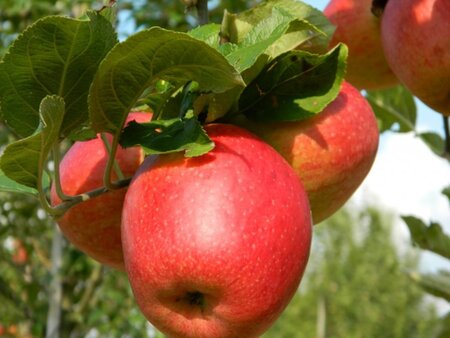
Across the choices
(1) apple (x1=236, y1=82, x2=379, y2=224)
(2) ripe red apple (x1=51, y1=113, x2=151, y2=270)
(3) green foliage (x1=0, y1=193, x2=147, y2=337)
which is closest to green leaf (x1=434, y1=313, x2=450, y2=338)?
(1) apple (x1=236, y1=82, x2=379, y2=224)

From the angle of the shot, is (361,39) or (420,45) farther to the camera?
(361,39)

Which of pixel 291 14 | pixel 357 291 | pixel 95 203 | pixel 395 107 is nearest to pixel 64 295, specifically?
pixel 395 107

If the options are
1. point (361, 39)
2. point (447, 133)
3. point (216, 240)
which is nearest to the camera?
point (216, 240)

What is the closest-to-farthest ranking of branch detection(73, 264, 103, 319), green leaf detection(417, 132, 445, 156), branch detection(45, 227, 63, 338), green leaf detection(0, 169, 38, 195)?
1. green leaf detection(0, 169, 38, 195)
2. green leaf detection(417, 132, 445, 156)
3. branch detection(45, 227, 63, 338)
4. branch detection(73, 264, 103, 319)

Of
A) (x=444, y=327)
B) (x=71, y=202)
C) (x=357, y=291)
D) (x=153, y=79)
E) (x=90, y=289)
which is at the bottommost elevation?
(x=357, y=291)

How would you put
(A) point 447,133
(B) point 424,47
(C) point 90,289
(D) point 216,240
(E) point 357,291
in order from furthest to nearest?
(E) point 357,291 < (C) point 90,289 < (A) point 447,133 < (B) point 424,47 < (D) point 216,240

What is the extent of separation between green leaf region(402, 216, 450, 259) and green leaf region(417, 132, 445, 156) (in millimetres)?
183

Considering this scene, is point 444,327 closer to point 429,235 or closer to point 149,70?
point 429,235

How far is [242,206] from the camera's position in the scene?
73cm

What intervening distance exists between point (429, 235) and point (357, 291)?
57.5 feet

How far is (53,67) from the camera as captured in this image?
0.75m

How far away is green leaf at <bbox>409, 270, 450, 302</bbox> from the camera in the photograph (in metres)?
1.49

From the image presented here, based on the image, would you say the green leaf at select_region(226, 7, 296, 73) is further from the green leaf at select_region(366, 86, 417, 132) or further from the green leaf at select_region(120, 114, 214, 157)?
the green leaf at select_region(366, 86, 417, 132)

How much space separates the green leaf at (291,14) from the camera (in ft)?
2.83
